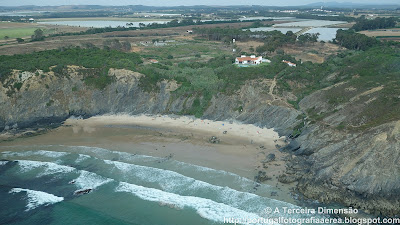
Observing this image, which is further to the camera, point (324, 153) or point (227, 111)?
point (227, 111)

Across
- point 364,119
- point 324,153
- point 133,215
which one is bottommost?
point 133,215

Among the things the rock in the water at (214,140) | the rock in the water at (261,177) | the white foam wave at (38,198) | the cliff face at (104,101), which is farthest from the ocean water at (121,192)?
the cliff face at (104,101)

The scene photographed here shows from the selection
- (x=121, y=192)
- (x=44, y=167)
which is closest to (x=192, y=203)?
(x=121, y=192)

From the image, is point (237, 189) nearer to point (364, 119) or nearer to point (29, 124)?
point (364, 119)

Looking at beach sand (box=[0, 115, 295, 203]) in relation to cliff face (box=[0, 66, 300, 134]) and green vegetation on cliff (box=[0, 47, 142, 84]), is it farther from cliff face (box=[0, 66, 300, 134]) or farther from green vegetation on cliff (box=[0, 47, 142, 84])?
green vegetation on cliff (box=[0, 47, 142, 84])

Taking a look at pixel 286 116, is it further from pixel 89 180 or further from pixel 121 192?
pixel 89 180

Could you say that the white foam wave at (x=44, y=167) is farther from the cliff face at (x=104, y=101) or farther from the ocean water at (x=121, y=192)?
the cliff face at (x=104, y=101)

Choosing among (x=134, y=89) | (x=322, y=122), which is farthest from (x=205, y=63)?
(x=322, y=122)

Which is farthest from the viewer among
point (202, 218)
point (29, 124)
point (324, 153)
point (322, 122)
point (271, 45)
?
point (271, 45)
